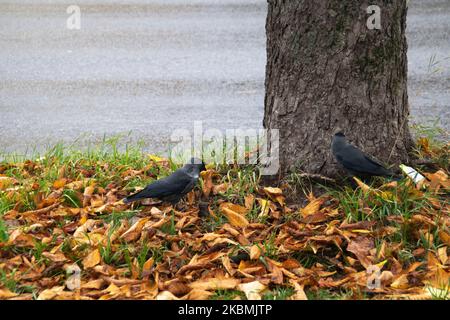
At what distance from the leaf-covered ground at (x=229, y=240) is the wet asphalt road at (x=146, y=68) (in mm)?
2046

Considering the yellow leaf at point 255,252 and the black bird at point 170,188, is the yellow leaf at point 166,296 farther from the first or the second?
the black bird at point 170,188

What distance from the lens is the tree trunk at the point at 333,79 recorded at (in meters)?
4.22

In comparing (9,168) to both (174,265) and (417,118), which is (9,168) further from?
(417,118)

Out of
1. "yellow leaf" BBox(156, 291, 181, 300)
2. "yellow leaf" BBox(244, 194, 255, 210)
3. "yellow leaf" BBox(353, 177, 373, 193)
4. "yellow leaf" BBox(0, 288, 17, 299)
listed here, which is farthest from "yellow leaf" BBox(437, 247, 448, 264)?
"yellow leaf" BBox(0, 288, 17, 299)

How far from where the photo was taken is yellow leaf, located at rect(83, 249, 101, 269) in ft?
11.7

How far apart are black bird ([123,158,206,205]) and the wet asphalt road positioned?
7.08 feet

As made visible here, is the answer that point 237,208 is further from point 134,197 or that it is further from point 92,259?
point 92,259

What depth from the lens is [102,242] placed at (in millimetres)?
3729

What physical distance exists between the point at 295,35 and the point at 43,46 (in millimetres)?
5825

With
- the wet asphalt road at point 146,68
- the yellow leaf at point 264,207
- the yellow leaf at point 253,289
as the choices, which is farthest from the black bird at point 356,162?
the wet asphalt road at point 146,68

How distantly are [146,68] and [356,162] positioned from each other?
15.8ft

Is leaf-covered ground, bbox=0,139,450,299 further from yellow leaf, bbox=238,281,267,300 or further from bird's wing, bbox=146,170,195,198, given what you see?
bird's wing, bbox=146,170,195,198

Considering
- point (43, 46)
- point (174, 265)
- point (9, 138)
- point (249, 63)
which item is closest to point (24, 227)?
point (174, 265)

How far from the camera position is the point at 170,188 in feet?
13.4
